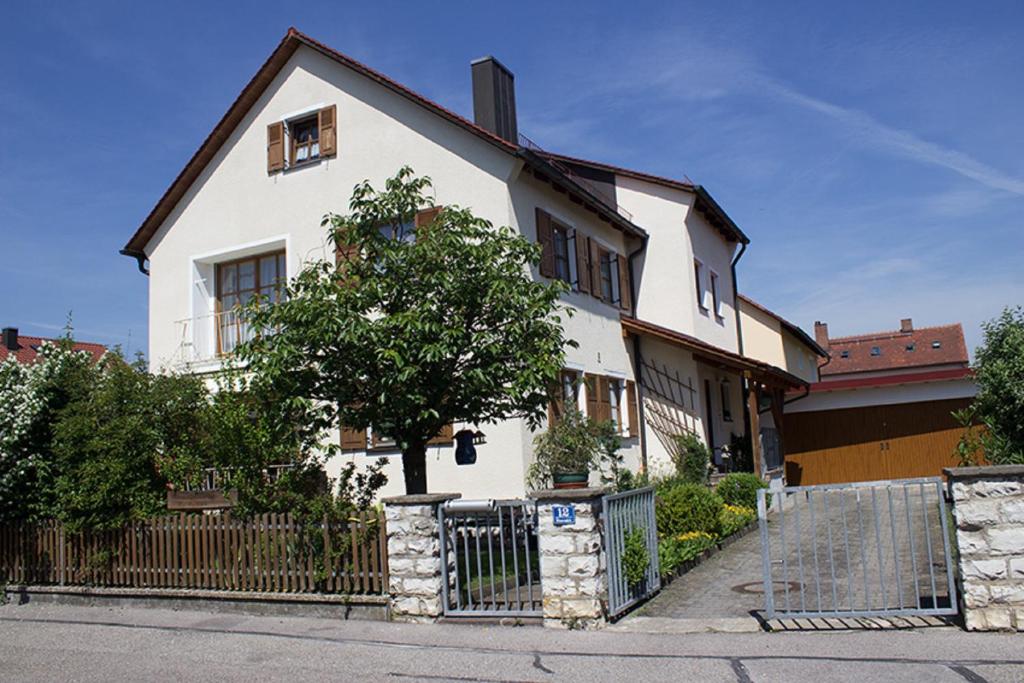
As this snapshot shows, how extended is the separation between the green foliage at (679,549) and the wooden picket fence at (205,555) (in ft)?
11.4

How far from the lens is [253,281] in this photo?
18219mm

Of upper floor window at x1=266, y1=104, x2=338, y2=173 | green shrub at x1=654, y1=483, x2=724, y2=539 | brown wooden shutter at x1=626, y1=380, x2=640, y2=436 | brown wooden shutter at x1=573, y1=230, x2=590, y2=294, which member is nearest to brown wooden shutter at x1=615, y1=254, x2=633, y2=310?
brown wooden shutter at x1=626, y1=380, x2=640, y2=436

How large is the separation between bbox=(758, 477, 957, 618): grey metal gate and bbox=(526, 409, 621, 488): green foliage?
3.11 metres

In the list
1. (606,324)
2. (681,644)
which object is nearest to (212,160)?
(606,324)

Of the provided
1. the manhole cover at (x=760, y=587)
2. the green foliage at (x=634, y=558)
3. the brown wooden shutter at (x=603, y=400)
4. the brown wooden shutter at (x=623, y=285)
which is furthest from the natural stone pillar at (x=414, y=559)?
the brown wooden shutter at (x=623, y=285)

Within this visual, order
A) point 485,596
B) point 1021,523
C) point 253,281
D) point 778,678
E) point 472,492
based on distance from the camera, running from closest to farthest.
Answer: point 778,678, point 1021,523, point 485,596, point 472,492, point 253,281

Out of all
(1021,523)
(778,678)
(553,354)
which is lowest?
(778,678)

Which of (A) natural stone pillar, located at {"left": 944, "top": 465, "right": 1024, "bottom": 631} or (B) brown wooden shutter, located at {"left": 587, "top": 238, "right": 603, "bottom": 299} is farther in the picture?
(B) brown wooden shutter, located at {"left": 587, "top": 238, "right": 603, "bottom": 299}

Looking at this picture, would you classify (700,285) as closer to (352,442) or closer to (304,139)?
(304,139)

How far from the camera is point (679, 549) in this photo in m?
11.7

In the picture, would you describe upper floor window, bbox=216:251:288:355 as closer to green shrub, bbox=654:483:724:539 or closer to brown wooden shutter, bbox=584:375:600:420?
brown wooden shutter, bbox=584:375:600:420

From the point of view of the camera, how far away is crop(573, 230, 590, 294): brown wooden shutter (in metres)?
17.5

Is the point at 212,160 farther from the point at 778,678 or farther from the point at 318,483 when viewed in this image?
the point at 778,678

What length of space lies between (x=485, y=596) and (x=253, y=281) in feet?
34.5
